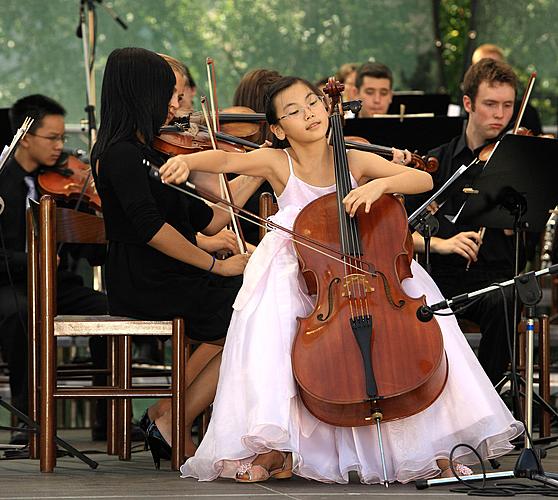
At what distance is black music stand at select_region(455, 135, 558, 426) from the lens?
388 centimetres

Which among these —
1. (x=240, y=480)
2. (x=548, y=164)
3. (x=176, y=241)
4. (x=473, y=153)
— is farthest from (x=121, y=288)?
(x=473, y=153)

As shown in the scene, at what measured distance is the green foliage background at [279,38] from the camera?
24.4 feet

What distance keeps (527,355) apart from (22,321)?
2158mm

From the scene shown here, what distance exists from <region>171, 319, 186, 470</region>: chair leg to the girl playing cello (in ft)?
0.61

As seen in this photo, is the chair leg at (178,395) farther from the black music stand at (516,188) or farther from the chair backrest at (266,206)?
the black music stand at (516,188)

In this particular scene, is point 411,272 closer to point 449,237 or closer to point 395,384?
point 395,384

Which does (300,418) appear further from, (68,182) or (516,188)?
(68,182)

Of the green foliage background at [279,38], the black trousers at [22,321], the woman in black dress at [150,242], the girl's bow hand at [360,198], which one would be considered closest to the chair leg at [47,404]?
the woman in black dress at [150,242]

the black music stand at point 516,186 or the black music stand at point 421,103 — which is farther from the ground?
the black music stand at point 421,103

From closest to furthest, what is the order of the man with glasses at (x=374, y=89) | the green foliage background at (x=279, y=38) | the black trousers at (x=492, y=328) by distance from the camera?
the black trousers at (x=492, y=328), the man with glasses at (x=374, y=89), the green foliage background at (x=279, y=38)

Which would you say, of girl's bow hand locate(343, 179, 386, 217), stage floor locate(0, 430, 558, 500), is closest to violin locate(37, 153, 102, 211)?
stage floor locate(0, 430, 558, 500)

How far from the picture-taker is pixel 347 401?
3168 millimetres

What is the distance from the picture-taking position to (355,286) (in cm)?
326

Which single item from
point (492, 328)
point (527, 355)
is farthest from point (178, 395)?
point (492, 328)
